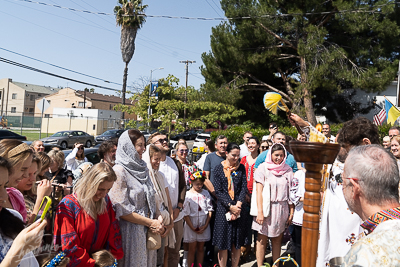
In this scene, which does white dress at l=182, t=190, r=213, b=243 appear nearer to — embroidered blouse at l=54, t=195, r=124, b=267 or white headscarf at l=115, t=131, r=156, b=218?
white headscarf at l=115, t=131, r=156, b=218

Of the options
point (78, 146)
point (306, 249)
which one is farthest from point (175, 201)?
point (306, 249)

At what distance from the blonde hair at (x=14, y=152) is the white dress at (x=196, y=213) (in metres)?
2.92

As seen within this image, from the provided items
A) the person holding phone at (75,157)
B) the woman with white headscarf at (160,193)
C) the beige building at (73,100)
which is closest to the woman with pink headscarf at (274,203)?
the woman with white headscarf at (160,193)

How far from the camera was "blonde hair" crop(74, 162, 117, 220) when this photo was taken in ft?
10.1

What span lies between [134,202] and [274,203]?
2235mm

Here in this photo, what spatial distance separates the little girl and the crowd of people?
2 centimetres

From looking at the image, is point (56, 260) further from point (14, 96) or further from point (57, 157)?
point (14, 96)

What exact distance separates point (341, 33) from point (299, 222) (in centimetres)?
1599

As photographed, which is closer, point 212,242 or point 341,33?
point 212,242

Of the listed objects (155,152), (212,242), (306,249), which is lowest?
(212,242)

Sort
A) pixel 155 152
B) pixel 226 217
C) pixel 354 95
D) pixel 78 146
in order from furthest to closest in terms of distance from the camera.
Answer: pixel 354 95, pixel 78 146, pixel 226 217, pixel 155 152

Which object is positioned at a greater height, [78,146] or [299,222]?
[78,146]

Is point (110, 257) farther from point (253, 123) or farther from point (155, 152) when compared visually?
point (253, 123)

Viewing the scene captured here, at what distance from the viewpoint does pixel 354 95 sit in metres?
19.9
